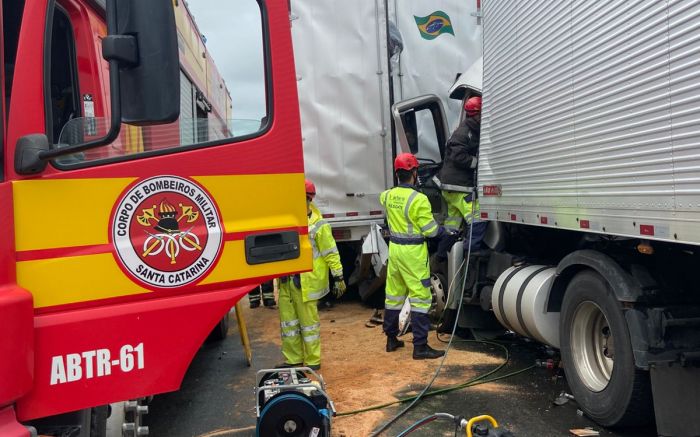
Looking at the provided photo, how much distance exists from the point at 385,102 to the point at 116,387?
5881 millimetres

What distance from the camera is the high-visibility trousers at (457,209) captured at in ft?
20.7

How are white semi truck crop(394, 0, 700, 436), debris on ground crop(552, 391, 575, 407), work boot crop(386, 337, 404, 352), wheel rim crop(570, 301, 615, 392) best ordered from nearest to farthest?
white semi truck crop(394, 0, 700, 436), wheel rim crop(570, 301, 615, 392), debris on ground crop(552, 391, 575, 407), work boot crop(386, 337, 404, 352)

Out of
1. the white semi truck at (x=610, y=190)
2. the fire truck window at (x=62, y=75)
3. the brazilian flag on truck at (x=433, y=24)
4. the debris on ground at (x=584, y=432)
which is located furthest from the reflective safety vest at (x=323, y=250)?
the fire truck window at (x=62, y=75)

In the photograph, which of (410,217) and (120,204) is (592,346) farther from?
(120,204)

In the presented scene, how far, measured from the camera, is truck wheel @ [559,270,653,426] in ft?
11.5

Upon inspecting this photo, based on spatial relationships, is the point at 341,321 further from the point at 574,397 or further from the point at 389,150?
the point at 574,397

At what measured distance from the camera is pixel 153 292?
2.26 metres

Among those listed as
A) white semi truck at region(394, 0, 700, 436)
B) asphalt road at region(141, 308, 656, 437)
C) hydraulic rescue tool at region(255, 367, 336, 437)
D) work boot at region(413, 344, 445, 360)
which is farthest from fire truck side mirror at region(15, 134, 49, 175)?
work boot at region(413, 344, 445, 360)

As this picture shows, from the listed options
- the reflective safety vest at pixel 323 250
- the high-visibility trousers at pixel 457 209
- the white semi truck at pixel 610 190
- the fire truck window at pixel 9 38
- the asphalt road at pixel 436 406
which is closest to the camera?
the fire truck window at pixel 9 38

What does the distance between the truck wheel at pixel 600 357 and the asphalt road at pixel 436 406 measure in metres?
0.24

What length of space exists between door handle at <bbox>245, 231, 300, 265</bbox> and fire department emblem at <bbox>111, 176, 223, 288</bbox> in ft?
0.46

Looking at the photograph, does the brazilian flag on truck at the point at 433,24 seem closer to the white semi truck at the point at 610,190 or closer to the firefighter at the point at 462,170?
the firefighter at the point at 462,170

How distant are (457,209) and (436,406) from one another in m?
2.60

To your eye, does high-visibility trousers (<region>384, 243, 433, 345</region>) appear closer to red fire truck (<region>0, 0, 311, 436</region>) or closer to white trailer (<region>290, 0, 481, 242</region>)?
white trailer (<region>290, 0, 481, 242</region>)
